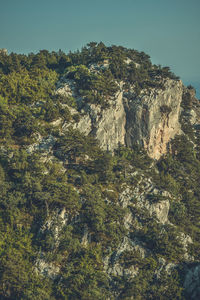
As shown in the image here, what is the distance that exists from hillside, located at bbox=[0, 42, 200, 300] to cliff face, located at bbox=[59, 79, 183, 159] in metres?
0.25

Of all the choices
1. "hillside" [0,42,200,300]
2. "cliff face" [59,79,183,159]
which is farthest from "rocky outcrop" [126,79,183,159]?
"hillside" [0,42,200,300]

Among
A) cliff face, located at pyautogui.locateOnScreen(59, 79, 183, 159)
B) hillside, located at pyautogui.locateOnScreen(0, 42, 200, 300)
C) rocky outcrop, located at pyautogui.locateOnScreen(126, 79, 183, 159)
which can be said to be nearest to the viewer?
hillside, located at pyautogui.locateOnScreen(0, 42, 200, 300)

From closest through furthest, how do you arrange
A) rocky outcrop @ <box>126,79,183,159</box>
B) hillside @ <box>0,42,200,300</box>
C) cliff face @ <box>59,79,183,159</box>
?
hillside @ <box>0,42,200,300</box> → cliff face @ <box>59,79,183,159</box> → rocky outcrop @ <box>126,79,183,159</box>

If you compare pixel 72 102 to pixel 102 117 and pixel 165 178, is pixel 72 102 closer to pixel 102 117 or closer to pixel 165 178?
pixel 102 117

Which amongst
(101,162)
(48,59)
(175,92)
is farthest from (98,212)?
(48,59)

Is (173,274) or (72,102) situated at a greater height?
(72,102)

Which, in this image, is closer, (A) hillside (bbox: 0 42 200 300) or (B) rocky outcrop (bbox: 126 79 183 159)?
(A) hillside (bbox: 0 42 200 300)

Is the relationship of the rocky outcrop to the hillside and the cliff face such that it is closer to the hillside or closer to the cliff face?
the cliff face

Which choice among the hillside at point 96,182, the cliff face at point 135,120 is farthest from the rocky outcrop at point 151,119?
the hillside at point 96,182

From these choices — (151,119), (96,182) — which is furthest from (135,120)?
(96,182)

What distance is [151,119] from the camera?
71812 mm

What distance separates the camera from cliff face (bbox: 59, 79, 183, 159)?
68.2 m

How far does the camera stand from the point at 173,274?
47.0 meters

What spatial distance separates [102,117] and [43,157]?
17.9 meters
